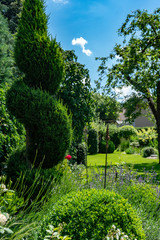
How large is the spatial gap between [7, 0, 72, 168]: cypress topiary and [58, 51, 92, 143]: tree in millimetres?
2012

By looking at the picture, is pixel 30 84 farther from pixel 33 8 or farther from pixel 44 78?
pixel 33 8

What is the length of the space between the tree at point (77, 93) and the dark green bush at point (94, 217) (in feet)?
13.1

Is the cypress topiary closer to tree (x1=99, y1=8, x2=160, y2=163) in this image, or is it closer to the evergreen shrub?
tree (x1=99, y1=8, x2=160, y2=163)

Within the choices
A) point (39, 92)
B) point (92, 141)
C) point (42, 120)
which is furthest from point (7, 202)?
point (92, 141)

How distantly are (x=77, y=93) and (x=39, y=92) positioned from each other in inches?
106

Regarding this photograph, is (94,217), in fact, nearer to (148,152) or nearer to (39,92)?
(39,92)

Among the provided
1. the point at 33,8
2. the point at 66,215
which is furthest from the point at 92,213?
the point at 33,8

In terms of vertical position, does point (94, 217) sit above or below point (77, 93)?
below

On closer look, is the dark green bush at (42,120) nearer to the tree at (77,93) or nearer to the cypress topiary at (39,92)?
the cypress topiary at (39,92)

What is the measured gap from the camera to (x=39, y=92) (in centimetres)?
384

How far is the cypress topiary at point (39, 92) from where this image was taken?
3.71m

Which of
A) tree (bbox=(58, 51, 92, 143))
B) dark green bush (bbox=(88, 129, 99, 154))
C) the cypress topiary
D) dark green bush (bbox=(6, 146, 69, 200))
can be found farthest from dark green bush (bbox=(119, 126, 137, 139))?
the cypress topiary

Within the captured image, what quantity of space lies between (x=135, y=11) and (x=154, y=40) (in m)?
2.19

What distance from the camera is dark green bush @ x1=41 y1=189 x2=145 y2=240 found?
201 centimetres
